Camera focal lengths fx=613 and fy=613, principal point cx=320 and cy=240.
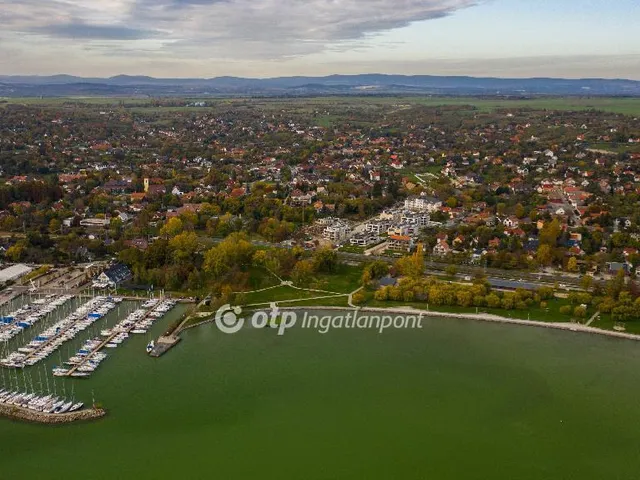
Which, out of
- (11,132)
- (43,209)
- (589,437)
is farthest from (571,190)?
(11,132)

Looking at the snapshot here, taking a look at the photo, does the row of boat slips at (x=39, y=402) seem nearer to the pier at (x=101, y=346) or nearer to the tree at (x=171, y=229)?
the pier at (x=101, y=346)

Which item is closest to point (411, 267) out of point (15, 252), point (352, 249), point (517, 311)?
point (517, 311)

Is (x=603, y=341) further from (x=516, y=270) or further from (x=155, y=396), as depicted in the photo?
(x=155, y=396)

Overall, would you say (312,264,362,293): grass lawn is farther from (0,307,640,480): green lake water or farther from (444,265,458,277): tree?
(0,307,640,480): green lake water

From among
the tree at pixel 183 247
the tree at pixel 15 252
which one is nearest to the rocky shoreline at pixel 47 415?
the tree at pixel 183 247

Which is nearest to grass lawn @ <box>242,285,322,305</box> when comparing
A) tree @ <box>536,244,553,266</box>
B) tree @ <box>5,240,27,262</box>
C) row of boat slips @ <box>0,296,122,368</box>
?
row of boat slips @ <box>0,296,122,368</box>

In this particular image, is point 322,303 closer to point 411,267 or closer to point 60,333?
point 411,267

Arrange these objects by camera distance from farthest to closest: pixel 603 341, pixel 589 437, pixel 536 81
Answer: pixel 536 81, pixel 603 341, pixel 589 437
